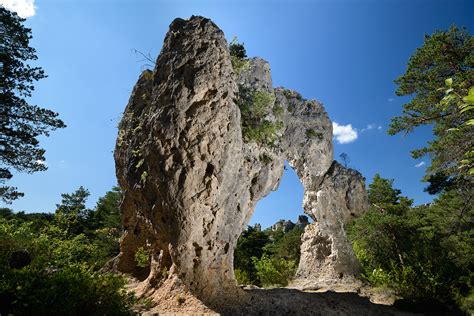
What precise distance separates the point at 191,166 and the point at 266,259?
14.1m

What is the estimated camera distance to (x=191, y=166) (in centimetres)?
885

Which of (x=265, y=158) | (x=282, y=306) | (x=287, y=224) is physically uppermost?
(x=287, y=224)

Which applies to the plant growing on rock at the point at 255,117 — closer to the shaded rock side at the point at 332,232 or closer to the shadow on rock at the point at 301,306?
the shadow on rock at the point at 301,306

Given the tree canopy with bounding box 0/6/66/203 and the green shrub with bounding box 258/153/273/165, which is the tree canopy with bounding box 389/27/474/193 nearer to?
the green shrub with bounding box 258/153/273/165

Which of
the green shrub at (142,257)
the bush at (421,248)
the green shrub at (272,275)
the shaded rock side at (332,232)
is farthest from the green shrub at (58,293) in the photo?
the green shrub at (272,275)

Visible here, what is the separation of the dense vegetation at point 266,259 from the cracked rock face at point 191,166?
7.59 meters

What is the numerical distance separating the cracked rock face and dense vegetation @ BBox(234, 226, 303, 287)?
7.59m

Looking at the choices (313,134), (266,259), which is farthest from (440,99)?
(266,259)

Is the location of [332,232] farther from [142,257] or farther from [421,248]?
[142,257]

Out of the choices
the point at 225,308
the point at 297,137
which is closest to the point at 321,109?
the point at 297,137

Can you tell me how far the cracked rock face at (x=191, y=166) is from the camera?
337 inches

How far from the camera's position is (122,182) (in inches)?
491

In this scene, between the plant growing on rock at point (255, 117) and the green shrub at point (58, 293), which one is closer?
the green shrub at point (58, 293)

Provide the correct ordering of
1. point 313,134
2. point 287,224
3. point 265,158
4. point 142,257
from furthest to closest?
point 287,224, point 313,134, point 265,158, point 142,257
